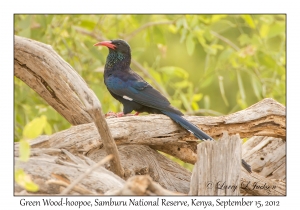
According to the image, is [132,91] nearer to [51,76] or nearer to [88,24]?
[51,76]

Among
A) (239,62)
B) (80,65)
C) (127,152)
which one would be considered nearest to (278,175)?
(127,152)

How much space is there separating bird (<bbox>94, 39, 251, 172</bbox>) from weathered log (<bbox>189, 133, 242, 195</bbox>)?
0.70 m

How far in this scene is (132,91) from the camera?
584 cm

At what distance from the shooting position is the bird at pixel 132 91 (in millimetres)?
5371

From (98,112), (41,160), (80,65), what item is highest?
(80,65)

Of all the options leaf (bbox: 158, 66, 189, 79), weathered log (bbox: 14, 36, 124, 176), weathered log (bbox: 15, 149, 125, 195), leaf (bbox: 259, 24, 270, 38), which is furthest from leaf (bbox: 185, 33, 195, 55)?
weathered log (bbox: 15, 149, 125, 195)

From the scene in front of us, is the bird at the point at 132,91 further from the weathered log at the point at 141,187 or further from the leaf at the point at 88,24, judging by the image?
the weathered log at the point at 141,187

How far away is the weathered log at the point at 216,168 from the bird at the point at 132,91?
70 centimetres

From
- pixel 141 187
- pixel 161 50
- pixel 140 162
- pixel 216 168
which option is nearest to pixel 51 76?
pixel 140 162

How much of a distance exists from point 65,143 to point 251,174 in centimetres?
195

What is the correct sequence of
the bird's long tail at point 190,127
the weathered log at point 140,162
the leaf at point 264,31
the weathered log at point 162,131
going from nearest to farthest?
the weathered log at point 140,162 < the weathered log at point 162,131 < the bird's long tail at point 190,127 < the leaf at point 264,31

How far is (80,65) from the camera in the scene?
25.4ft

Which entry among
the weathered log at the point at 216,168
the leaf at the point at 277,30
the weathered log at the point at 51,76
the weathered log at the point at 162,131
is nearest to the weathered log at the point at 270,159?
the weathered log at the point at 162,131
